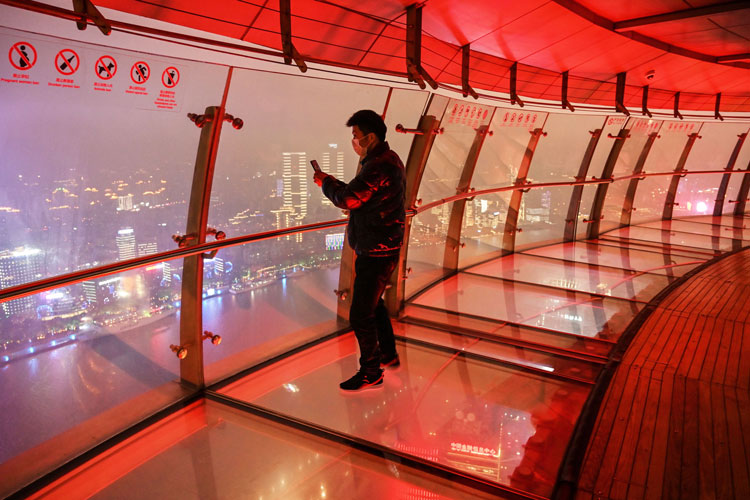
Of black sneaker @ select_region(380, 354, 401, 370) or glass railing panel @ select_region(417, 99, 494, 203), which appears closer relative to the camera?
black sneaker @ select_region(380, 354, 401, 370)

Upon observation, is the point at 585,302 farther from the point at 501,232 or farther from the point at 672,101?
the point at 672,101

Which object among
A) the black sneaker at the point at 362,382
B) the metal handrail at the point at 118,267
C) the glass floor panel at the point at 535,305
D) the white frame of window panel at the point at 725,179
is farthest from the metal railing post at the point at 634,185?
the metal handrail at the point at 118,267

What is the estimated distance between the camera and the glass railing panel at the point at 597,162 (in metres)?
8.71

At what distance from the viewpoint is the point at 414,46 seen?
3.68 m

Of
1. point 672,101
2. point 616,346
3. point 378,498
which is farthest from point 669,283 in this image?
point 378,498

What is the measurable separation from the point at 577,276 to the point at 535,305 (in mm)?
1485

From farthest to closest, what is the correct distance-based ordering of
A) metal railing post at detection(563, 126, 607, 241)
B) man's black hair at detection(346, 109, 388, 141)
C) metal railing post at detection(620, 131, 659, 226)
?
1. metal railing post at detection(620, 131, 659, 226)
2. metal railing post at detection(563, 126, 607, 241)
3. man's black hair at detection(346, 109, 388, 141)

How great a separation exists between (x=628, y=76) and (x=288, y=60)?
5.35m

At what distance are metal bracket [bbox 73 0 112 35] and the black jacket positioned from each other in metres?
1.26

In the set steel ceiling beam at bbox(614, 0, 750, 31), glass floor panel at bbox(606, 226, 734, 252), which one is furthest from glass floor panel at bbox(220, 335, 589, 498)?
glass floor panel at bbox(606, 226, 734, 252)

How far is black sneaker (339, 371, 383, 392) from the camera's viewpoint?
125 inches

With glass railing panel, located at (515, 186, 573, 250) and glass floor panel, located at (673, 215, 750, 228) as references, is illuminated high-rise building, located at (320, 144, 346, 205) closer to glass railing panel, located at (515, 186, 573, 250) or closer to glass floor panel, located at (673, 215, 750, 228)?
glass railing panel, located at (515, 186, 573, 250)

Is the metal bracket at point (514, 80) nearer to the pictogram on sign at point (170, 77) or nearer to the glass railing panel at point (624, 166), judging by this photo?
the pictogram on sign at point (170, 77)

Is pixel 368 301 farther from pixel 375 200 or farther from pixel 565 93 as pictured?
pixel 565 93
